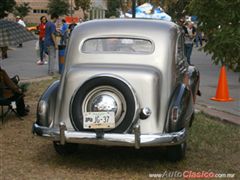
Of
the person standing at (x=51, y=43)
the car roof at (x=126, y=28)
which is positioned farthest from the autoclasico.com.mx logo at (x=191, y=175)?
the person standing at (x=51, y=43)

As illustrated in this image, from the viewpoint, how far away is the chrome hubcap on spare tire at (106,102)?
18.7ft

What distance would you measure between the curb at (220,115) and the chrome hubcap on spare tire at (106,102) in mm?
3488

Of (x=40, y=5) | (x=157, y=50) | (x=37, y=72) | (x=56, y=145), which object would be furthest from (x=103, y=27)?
(x=40, y=5)

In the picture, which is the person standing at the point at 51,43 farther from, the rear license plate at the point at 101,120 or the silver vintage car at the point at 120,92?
the rear license plate at the point at 101,120

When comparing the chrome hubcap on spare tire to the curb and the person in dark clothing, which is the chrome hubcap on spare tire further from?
the curb

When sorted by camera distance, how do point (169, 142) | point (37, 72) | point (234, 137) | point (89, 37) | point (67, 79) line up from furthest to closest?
point (37, 72), point (234, 137), point (89, 37), point (67, 79), point (169, 142)

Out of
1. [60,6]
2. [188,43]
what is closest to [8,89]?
[188,43]

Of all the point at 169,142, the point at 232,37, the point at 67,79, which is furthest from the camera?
the point at 67,79

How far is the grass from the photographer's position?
19.1ft

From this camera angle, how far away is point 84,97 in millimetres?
5754

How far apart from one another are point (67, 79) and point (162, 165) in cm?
160

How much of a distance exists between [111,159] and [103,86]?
45.7 inches

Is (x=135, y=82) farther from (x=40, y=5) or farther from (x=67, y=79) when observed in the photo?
(x=40, y=5)

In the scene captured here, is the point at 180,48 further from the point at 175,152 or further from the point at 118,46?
the point at 175,152
